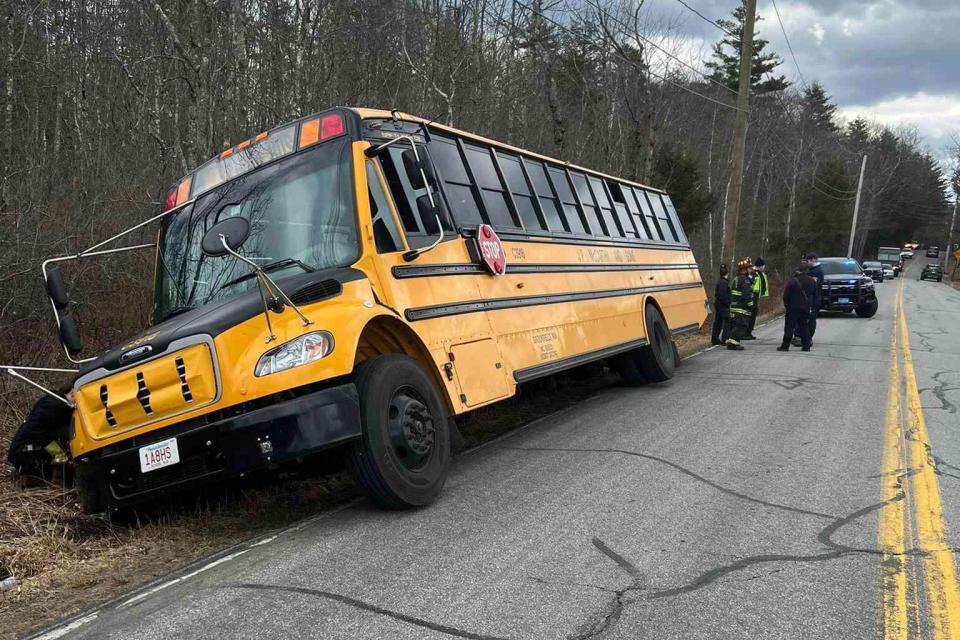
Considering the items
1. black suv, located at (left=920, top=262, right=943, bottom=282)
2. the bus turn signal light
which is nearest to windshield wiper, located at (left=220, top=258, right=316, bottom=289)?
the bus turn signal light

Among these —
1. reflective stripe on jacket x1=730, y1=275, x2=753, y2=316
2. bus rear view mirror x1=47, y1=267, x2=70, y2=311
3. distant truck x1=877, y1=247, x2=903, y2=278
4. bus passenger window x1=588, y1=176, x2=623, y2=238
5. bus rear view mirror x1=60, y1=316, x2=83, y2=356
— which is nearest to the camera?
bus rear view mirror x1=47, y1=267, x2=70, y2=311

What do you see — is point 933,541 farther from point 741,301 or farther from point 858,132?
point 858,132

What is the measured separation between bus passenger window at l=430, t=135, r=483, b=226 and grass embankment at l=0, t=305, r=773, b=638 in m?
2.35

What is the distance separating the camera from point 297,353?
3.94m

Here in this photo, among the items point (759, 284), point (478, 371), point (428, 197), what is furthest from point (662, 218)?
point (428, 197)

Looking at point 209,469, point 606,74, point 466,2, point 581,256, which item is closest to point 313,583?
point 209,469

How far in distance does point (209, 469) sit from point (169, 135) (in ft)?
40.0

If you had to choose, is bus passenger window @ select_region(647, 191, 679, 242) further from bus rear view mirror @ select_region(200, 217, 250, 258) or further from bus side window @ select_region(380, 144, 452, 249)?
bus rear view mirror @ select_region(200, 217, 250, 258)

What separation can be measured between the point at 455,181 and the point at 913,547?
13.4 feet

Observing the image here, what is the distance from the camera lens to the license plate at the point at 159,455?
3926 millimetres

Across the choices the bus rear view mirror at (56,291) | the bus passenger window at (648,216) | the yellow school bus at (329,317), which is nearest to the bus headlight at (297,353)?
the yellow school bus at (329,317)

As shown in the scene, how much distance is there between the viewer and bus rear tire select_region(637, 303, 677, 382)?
30.7ft

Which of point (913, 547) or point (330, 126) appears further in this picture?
point (330, 126)

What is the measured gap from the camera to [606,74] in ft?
73.4
